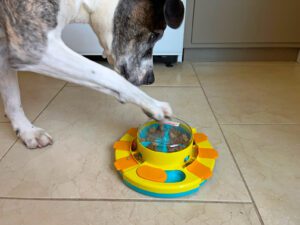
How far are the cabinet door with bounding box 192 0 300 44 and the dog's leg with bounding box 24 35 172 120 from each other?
1497 millimetres

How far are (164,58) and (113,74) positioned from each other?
143cm

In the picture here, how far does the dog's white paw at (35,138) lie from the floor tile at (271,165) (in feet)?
2.50

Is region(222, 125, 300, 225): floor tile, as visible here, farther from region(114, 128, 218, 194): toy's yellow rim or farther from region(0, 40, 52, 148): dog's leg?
region(0, 40, 52, 148): dog's leg

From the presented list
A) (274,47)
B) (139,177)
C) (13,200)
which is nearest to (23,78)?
(13,200)

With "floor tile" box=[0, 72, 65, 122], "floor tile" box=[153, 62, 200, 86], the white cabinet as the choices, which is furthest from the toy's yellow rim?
the white cabinet

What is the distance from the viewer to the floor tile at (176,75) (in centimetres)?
189

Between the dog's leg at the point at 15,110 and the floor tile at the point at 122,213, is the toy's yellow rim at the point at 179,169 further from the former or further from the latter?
the dog's leg at the point at 15,110

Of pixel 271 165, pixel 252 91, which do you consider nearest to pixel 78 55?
pixel 271 165

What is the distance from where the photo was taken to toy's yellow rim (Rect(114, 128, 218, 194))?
2.93ft

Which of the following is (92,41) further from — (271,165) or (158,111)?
(271,165)

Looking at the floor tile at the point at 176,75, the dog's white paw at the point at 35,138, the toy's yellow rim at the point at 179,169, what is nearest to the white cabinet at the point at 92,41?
the floor tile at the point at 176,75

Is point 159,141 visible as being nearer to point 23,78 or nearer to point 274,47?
point 23,78

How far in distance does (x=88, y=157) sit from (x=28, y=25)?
0.52m

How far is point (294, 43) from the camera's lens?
2283mm
